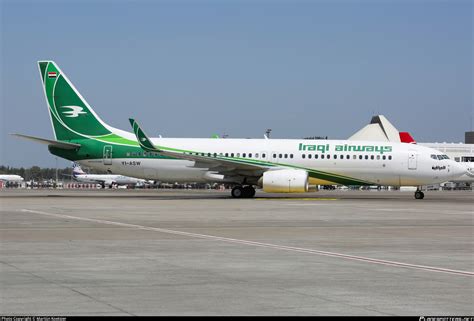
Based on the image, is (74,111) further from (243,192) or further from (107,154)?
(243,192)

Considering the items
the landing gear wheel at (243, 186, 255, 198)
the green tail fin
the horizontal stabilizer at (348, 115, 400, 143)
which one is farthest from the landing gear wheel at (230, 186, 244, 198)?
the horizontal stabilizer at (348, 115, 400, 143)

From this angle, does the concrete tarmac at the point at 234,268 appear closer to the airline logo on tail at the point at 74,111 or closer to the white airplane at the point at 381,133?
the airline logo on tail at the point at 74,111

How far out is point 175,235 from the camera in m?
20.2

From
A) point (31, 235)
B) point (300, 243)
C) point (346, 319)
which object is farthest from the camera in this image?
point (31, 235)

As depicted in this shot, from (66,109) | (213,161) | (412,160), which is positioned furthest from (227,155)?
(412,160)

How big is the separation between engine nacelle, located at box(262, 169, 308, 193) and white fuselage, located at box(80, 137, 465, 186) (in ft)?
7.12

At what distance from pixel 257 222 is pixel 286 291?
15.0 metres

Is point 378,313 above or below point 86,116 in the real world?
below

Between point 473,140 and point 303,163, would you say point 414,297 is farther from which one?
point 473,140

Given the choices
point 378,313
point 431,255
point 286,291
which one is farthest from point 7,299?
point 431,255

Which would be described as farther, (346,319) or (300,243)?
(300,243)

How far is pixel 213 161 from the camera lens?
46094mm

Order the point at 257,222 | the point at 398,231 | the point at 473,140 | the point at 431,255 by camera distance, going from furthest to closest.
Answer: the point at 473,140 → the point at 257,222 → the point at 398,231 → the point at 431,255

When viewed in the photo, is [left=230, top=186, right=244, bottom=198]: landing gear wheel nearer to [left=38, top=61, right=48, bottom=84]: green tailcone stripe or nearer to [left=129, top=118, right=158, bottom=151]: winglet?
[left=129, top=118, right=158, bottom=151]: winglet
